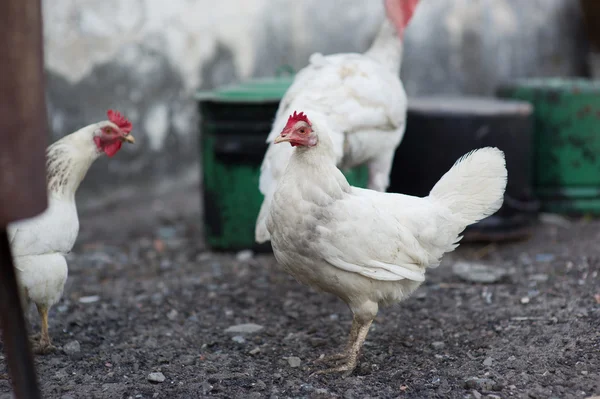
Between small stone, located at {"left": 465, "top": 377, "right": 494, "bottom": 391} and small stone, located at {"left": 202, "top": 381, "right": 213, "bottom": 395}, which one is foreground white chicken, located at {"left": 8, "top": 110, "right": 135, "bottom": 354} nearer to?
small stone, located at {"left": 202, "top": 381, "right": 213, "bottom": 395}

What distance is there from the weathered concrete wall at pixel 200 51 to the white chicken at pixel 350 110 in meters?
2.67

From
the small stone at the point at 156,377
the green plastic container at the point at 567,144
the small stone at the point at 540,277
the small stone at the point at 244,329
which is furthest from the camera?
the green plastic container at the point at 567,144

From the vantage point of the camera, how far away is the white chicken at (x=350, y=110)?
11.6 feet

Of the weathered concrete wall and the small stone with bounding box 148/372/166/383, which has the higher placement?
the weathered concrete wall

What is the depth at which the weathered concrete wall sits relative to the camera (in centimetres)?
591

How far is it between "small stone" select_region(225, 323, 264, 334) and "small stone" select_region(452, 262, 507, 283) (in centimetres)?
142

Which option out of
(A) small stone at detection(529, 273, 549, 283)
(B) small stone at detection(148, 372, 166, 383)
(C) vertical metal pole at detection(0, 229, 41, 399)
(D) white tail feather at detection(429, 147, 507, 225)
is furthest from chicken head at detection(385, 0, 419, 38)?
(C) vertical metal pole at detection(0, 229, 41, 399)

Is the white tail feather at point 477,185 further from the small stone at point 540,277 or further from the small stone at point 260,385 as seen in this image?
the small stone at point 540,277

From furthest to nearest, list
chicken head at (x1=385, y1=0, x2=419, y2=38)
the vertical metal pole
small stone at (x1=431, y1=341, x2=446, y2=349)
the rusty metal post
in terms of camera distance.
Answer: chicken head at (x1=385, y1=0, x2=419, y2=38), small stone at (x1=431, y1=341, x2=446, y2=349), the vertical metal pole, the rusty metal post

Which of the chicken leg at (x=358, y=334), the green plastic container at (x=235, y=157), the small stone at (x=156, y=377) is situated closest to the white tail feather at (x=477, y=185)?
the chicken leg at (x=358, y=334)

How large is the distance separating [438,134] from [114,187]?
3.00 meters

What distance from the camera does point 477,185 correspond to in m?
3.10

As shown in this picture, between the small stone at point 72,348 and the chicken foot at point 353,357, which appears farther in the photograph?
the small stone at point 72,348

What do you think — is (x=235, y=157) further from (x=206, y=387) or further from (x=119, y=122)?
(x=206, y=387)
